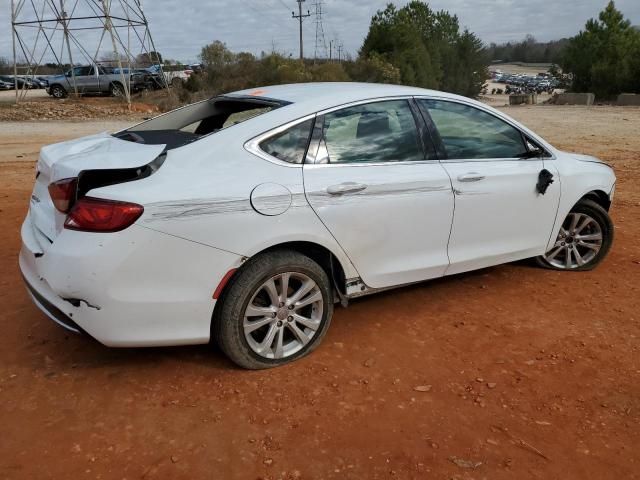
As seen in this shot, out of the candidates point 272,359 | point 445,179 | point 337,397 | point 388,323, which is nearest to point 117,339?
point 272,359

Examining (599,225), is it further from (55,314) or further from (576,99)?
(576,99)

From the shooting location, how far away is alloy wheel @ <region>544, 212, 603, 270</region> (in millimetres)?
4797

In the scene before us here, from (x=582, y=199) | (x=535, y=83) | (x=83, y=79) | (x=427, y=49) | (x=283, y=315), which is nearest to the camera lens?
(x=283, y=315)

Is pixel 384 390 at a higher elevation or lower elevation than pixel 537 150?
lower

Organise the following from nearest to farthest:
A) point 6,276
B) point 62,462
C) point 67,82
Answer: point 62,462 < point 6,276 < point 67,82

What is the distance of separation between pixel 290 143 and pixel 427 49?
202 feet

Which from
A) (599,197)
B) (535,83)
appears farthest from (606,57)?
(535,83)

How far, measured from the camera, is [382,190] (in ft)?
11.2

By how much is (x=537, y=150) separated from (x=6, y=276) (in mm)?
4444

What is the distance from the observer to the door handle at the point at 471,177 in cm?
379

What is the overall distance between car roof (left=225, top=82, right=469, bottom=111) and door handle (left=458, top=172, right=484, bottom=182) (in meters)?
0.60

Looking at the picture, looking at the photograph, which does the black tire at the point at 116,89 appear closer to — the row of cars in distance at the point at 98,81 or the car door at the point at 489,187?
the row of cars in distance at the point at 98,81

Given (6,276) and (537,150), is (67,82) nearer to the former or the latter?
(6,276)

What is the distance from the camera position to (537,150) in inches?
171
